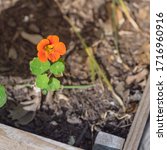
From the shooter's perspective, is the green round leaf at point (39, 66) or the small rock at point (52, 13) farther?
the small rock at point (52, 13)

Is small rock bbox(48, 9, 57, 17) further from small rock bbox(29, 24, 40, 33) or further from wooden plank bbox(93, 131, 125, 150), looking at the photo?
wooden plank bbox(93, 131, 125, 150)

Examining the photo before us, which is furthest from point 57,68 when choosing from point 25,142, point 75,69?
point 75,69

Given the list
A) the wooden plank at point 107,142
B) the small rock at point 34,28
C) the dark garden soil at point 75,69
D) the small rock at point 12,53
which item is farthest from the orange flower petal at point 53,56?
the small rock at point 34,28

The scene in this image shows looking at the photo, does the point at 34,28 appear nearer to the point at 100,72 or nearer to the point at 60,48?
the point at 100,72

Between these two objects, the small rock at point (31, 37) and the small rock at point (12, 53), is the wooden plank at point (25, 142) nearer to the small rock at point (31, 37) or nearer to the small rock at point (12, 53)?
the small rock at point (12, 53)

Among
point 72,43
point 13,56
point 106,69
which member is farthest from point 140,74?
point 13,56

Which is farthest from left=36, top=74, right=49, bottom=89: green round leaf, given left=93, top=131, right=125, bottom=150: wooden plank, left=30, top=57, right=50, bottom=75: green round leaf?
left=93, top=131, right=125, bottom=150: wooden plank

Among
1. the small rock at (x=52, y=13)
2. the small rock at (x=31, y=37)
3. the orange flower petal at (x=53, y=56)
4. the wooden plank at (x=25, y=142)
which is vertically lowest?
the wooden plank at (x=25, y=142)
